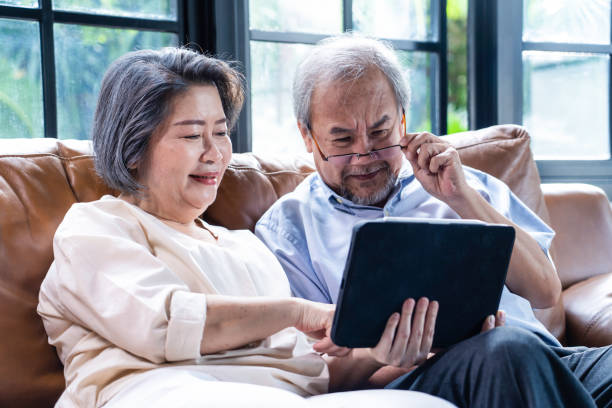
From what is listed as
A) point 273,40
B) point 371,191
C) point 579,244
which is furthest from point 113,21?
point 579,244

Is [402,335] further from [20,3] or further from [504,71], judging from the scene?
[504,71]

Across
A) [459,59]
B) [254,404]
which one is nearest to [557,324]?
[254,404]

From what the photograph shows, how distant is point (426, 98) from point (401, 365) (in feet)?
6.18

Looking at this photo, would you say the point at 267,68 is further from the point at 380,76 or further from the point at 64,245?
the point at 64,245

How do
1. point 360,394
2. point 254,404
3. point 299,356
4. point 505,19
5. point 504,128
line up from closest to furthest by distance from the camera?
point 254,404, point 360,394, point 299,356, point 504,128, point 505,19

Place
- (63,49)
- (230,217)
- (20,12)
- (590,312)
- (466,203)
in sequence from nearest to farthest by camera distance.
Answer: (466,203) → (230,217) → (590,312) → (20,12) → (63,49)

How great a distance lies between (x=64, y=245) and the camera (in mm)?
1157

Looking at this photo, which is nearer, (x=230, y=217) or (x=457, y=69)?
(x=230, y=217)

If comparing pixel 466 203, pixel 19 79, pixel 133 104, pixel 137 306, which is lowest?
pixel 137 306

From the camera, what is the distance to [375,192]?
5.31ft

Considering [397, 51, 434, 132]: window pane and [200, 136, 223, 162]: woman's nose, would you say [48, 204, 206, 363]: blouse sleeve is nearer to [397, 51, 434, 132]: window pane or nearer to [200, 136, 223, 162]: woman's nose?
[200, 136, 223, 162]: woman's nose

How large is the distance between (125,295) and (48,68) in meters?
1.24

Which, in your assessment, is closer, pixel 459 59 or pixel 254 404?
pixel 254 404

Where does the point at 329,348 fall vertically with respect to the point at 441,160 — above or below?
below
